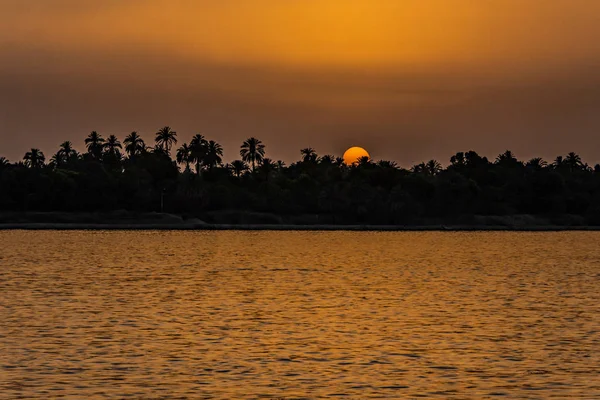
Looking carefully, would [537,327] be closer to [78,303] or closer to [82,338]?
[82,338]

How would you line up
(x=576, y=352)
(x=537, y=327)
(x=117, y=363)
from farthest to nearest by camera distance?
(x=537, y=327) → (x=576, y=352) → (x=117, y=363)

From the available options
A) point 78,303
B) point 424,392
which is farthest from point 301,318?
point 424,392

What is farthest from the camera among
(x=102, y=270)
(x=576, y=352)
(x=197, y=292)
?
(x=102, y=270)

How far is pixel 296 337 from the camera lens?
144ft

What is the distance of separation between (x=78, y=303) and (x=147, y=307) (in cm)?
475

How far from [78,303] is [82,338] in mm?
17638

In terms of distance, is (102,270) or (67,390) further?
(102,270)

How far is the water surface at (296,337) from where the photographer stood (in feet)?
105

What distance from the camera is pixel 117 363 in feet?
119

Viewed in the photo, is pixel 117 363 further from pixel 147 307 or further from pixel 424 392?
pixel 147 307

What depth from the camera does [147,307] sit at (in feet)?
191

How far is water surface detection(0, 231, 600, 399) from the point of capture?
32.1 m

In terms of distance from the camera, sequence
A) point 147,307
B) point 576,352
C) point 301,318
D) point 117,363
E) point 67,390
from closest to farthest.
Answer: point 67,390
point 117,363
point 576,352
point 301,318
point 147,307

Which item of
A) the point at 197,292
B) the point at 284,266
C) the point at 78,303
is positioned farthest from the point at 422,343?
the point at 284,266
